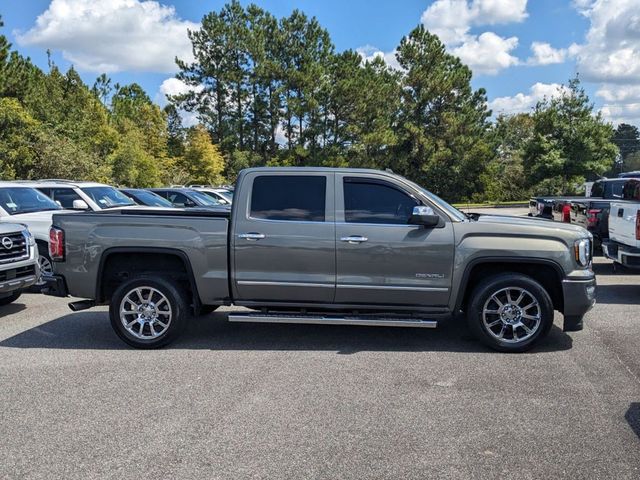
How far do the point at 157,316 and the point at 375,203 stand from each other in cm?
269

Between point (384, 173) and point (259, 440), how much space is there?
3302 mm

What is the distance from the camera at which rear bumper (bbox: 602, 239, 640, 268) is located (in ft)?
27.9

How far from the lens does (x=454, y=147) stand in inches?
1957

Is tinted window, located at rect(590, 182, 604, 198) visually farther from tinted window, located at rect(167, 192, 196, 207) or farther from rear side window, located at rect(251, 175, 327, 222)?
rear side window, located at rect(251, 175, 327, 222)

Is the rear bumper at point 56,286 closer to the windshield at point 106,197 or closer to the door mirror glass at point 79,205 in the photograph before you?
the door mirror glass at point 79,205

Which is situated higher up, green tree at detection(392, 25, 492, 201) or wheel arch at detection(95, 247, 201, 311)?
green tree at detection(392, 25, 492, 201)

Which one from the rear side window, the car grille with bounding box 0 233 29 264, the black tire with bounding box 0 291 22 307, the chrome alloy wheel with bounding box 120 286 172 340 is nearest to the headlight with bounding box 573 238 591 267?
the rear side window

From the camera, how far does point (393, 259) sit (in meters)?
6.07

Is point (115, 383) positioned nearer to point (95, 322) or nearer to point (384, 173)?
point (95, 322)

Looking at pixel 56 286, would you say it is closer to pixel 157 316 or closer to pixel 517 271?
pixel 157 316

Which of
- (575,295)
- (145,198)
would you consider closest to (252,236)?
(575,295)

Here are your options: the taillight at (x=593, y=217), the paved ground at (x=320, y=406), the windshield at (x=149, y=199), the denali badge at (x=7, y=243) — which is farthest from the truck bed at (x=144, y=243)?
the windshield at (x=149, y=199)

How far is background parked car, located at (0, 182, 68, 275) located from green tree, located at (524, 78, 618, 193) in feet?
114

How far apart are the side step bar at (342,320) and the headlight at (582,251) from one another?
5.35 feet
